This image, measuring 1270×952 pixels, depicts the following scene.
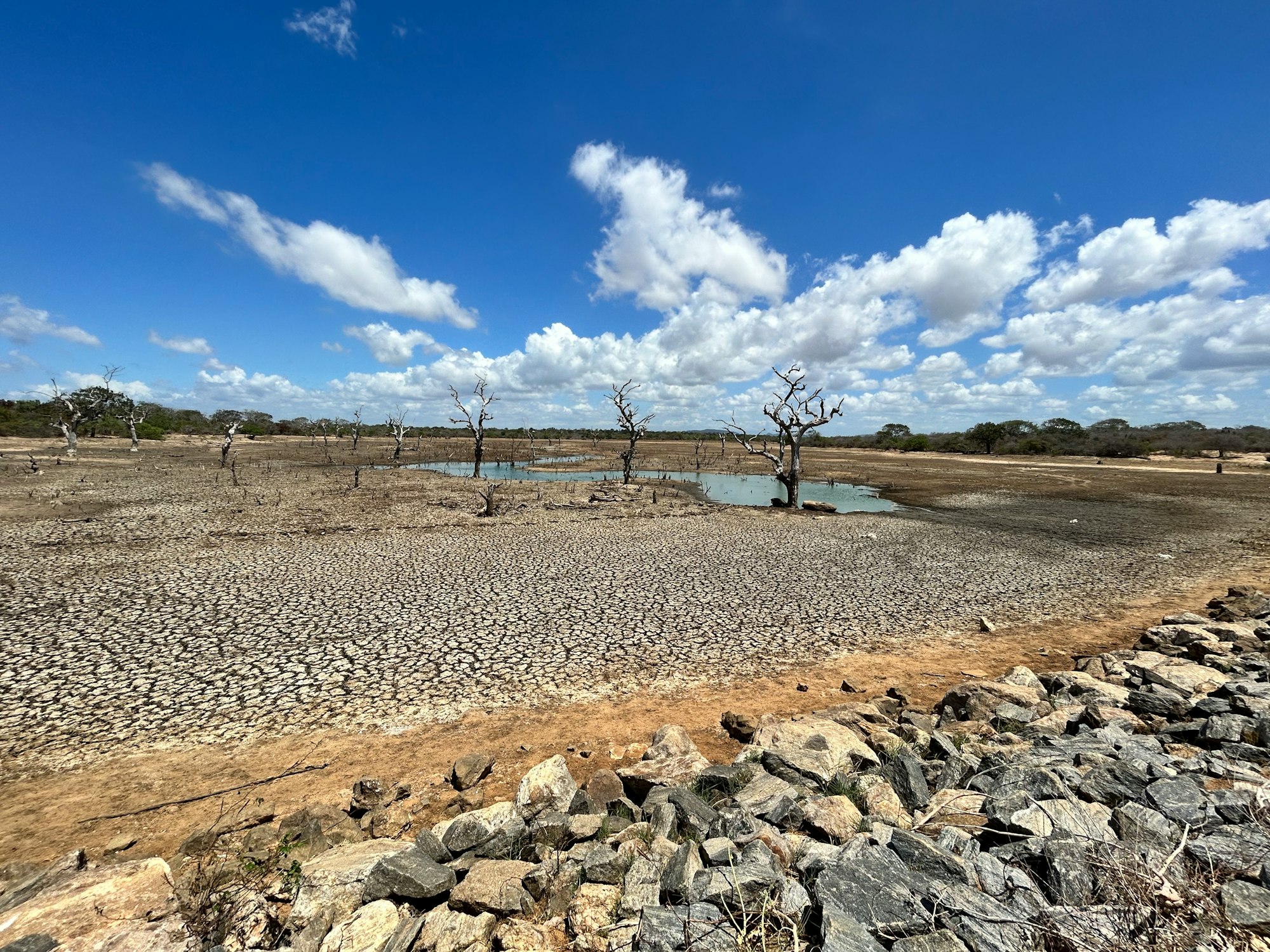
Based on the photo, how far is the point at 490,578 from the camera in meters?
15.9

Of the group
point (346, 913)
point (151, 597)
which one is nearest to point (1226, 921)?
point (346, 913)

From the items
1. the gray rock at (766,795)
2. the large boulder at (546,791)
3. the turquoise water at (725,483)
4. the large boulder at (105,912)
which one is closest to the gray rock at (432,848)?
the large boulder at (546,791)

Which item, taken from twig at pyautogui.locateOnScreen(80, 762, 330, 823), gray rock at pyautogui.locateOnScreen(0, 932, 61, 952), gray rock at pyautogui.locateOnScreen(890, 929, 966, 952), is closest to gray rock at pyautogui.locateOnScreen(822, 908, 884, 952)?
gray rock at pyautogui.locateOnScreen(890, 929, 966, 952)

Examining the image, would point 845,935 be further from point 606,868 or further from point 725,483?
point 725,483

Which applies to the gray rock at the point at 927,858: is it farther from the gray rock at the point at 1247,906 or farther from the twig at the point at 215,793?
the twig at the point at 215,793

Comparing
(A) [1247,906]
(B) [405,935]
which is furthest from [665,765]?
(A) [1247,906]

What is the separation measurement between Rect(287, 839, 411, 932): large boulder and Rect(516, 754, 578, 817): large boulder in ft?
4.02

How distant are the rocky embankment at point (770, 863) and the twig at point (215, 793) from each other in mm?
635

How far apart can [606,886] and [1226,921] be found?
4.06 meters

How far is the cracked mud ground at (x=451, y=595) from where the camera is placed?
8.86 m

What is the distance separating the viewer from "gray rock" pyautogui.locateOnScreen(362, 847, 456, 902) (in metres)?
4.19

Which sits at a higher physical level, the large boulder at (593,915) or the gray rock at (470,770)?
the large boulder at (593,915)

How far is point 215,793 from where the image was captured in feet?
21.1

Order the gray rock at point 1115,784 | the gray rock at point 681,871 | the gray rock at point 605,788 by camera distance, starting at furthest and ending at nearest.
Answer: the gray rock at point 605,788
the gray rock at point 1115,784
the gray rock at point 681,871
